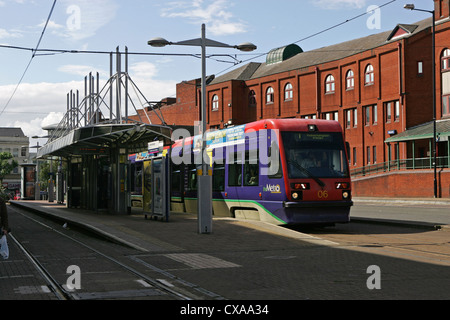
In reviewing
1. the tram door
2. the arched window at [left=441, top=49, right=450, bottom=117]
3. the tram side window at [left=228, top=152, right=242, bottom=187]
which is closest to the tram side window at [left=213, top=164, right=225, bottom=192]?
the tram side window at [left=228, top=152, right=242, bottom=187]

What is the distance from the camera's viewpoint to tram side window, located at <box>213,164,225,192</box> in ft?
66.8

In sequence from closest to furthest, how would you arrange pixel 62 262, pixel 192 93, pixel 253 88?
1. pixel 62 262
2. pixel 253 88
3. pixel 192 93

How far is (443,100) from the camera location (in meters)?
47.5

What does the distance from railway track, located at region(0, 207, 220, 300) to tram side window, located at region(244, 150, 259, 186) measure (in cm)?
494

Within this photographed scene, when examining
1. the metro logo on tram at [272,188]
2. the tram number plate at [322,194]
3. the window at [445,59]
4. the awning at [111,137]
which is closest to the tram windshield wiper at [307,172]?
the tram number plate at [322,194]

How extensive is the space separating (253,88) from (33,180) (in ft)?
83.0

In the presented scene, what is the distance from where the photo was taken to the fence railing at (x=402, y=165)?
4225cm

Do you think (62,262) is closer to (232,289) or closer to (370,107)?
(232,289)

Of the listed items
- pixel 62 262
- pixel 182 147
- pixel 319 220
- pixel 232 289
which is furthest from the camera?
pixel 182 147

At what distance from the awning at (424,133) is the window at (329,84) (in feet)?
35.8

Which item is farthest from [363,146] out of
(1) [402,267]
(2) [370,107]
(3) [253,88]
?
(1) [402,267]

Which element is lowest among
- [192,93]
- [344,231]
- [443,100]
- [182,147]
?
[344,231]
